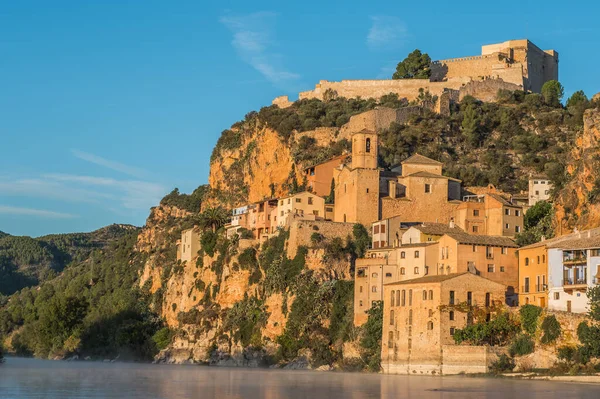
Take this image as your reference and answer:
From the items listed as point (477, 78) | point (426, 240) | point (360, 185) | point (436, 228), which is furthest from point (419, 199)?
point (477, 78)

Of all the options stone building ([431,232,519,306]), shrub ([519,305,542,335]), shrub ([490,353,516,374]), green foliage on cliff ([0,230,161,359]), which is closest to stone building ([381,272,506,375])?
shrub ([490,353,516,374])

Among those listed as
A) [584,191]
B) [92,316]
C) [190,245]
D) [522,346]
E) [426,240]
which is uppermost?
[584,191]

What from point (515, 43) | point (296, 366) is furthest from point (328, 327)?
point (515, 43)

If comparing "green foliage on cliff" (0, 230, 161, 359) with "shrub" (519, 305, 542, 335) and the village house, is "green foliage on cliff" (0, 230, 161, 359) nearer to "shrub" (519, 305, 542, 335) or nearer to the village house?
the village house

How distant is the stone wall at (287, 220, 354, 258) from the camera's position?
7581 cm

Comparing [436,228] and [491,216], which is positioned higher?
[491,216]

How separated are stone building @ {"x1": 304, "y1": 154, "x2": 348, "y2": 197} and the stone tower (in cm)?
572

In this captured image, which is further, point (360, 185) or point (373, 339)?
point (360, 185)

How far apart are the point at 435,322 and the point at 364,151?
74.5 ft

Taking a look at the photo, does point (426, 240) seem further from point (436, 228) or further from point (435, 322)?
point (435, 322)

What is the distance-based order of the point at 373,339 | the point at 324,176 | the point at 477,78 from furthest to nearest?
the point at 477,78 → the point at 324,176 → the point at 373,339

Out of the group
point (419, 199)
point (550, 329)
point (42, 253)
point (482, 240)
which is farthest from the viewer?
point (42, 253)

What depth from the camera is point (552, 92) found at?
105688mm

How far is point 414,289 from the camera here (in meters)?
61.1
